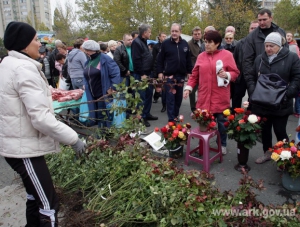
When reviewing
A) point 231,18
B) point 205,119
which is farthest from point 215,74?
point 231,18

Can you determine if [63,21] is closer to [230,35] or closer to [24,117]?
[230,35]

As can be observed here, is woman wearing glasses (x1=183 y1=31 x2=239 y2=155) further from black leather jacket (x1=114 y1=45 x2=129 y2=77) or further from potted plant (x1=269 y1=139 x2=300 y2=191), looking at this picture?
black leather jacket (x1=114 y1=45 x2=129 y2=77)

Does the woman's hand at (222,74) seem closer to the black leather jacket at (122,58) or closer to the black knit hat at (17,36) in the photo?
the black knit hat at (17,36)

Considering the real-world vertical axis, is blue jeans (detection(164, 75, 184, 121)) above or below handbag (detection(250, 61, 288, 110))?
below

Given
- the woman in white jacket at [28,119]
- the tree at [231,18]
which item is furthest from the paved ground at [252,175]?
the tree at [231,18]

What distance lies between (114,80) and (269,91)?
2440 millimetres

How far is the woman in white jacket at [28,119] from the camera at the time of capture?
1.89 meters

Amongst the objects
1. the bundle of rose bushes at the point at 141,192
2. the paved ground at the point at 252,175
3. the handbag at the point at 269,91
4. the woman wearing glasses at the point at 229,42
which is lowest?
the paved ground at the point at 252,175

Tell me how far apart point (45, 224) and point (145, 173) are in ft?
3.36

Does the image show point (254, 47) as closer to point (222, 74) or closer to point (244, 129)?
point (222, 74)

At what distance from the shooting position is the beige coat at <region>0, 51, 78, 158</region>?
188cm

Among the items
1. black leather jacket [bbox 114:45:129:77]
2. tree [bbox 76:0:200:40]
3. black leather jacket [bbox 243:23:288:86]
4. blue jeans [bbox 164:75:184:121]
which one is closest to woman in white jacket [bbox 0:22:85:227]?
black leather jacket [bbox 243:23:288:86]

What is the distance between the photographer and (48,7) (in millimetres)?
89250

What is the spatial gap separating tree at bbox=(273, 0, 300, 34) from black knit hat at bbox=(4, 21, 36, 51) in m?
33.2
